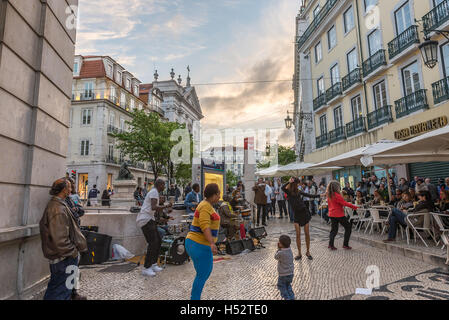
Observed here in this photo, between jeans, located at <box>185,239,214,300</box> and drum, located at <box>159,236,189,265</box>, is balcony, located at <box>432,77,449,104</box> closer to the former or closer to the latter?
drum, located at <box>159,236,189,265</box>

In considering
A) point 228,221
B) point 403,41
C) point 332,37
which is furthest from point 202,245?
point 332,37

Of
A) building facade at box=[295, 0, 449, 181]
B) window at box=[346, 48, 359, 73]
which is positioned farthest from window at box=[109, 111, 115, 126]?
window at box=[346, 48, 359, 73]

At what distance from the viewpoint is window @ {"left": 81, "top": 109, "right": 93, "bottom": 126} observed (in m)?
36.0

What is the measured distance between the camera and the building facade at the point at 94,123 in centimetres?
3506

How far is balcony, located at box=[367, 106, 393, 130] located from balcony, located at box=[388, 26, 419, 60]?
3.01 meters

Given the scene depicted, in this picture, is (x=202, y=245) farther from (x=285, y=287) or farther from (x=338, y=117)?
(x=338, y=117)

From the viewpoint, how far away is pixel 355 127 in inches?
763

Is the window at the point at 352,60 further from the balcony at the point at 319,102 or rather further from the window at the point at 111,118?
the window at the point at 111,118

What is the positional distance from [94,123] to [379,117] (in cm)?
3259

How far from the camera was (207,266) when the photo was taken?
132 inches

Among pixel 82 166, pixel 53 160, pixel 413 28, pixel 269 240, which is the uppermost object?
pixel 413 28
